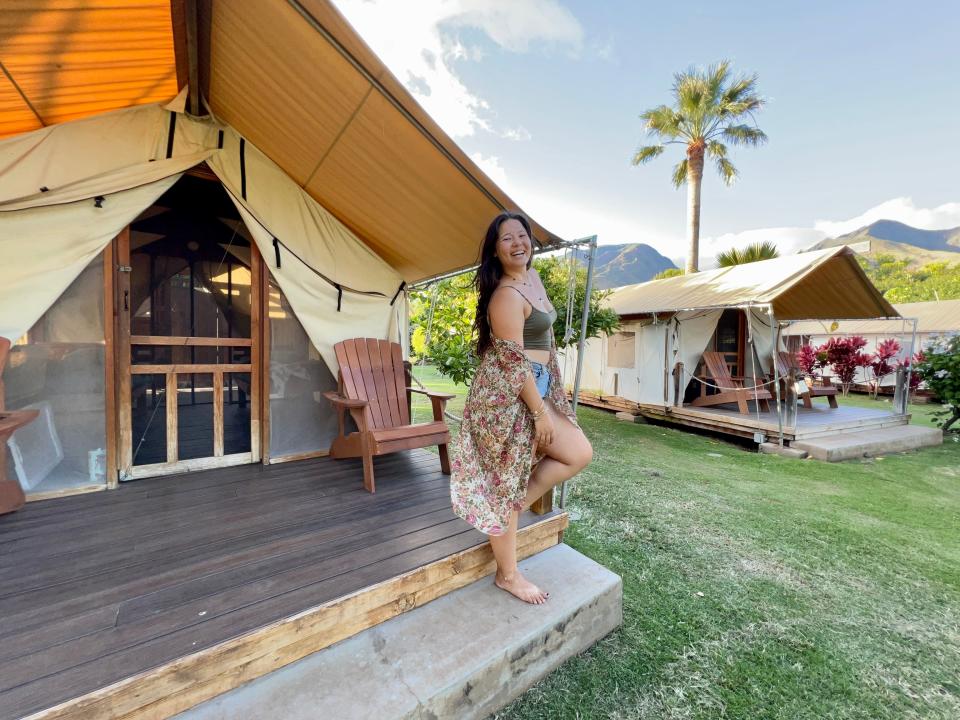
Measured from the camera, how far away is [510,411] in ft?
5.22

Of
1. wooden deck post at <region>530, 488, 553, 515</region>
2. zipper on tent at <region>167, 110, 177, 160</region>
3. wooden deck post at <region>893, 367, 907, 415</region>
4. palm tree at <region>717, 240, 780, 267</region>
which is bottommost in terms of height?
wooden deck post at <region>530, 488, 553, 515</region>

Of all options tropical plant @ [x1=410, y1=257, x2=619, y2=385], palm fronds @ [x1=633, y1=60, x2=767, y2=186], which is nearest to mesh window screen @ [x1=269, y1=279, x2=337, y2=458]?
tropical plant @ [x1=410, y1=257, x2=619, y2=385]

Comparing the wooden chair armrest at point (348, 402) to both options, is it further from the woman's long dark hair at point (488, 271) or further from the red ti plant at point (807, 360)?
the red ti plant at point (807, 360)

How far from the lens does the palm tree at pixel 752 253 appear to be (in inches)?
430

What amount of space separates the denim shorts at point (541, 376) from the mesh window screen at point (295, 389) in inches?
95.2

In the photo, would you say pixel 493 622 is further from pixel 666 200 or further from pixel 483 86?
pixel 666 200

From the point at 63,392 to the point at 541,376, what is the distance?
2.97 meters

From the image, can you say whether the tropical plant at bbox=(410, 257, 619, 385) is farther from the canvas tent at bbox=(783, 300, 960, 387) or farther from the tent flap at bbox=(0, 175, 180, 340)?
the canvas tent at bbox=(783, 300, 960, 387)

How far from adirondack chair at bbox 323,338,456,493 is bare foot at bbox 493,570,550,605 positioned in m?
1.15

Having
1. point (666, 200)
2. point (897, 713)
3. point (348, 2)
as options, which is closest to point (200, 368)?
point (348, 2)

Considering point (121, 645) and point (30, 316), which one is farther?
point (30, 316)

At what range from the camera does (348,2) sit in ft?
5.30

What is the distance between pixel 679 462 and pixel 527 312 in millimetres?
4118

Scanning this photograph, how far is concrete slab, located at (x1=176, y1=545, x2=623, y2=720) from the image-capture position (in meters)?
1.25
